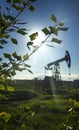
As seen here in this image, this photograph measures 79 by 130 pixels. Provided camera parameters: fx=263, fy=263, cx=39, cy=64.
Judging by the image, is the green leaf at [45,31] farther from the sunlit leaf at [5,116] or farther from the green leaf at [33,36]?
the sunlit leaf at [5,116]

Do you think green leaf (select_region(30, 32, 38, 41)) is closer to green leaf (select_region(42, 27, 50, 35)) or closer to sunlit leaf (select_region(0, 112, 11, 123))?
green leaf (select_region(42, 27, 50, 35))

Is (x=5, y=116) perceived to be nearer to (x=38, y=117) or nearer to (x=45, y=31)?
(x=45, y=31)

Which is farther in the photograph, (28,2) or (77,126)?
(77,126)

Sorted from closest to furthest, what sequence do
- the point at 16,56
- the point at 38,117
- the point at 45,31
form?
the point at 45,31
the point at 16,56
the point at 38,117

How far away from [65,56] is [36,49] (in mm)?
40674

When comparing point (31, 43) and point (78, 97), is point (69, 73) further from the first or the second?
point (31, 43)

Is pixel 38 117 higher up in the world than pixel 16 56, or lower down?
lower down

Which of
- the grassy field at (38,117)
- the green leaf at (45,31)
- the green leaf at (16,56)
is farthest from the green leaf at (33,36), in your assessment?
the grassy field at (38,117)

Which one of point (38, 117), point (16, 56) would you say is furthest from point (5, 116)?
point (38, 117)

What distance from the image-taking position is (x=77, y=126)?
3.91 metres

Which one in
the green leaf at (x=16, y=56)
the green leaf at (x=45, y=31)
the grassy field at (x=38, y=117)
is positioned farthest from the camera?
the grassy field at (x=38, y=117)

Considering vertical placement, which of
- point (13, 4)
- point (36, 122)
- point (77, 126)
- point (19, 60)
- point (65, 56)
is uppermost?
point (65, 56)

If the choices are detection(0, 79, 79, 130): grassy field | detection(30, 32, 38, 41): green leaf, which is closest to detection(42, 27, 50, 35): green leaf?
detection(30, 32, 38, 41): green leaf

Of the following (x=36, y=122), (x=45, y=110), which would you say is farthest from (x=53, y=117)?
(x=45, y=110)
